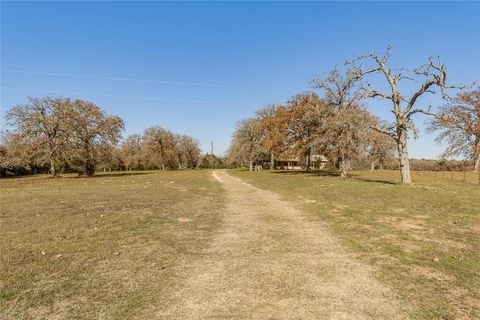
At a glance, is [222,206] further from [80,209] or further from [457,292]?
[457,292]

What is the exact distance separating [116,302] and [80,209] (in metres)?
8.70

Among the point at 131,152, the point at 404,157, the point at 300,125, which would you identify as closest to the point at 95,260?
the point at 404,157

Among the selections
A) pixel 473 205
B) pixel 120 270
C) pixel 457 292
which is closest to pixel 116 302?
pixel 120 270

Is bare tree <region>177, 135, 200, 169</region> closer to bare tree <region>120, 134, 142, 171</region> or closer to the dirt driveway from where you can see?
bare tree <region>120, 134, 142, 171</region>

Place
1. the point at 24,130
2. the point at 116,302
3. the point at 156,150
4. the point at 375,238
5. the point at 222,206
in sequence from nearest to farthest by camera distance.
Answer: the point at 116,302 < the point at 375,238 < the point at 222,206 < the point at 24,130 < the point at 156,150

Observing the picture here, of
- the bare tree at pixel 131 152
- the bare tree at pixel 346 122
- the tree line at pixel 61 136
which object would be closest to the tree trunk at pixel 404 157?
the bare tree at pixel 346 122

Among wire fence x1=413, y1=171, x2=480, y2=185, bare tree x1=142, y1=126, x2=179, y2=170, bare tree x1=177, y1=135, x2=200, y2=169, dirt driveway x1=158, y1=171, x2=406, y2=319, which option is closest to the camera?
dirt driveway x1=158, y1=171, x2=406, y2=319

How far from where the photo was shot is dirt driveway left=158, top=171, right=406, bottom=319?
365 centimetres

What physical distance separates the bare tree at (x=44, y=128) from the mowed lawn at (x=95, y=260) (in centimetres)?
2845

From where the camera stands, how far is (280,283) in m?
4.48

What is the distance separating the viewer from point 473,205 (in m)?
11.4

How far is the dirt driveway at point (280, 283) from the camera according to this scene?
365 cm

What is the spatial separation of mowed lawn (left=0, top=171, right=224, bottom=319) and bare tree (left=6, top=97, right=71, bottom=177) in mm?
28447

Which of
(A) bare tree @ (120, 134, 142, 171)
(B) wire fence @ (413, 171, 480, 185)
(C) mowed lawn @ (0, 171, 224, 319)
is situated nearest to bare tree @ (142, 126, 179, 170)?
(A) bare tree @ (120, 134, 142, 171)
